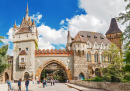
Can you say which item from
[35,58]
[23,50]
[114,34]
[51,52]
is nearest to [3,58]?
[23,50]

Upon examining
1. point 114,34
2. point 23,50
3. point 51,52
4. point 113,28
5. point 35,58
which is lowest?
point 35,58

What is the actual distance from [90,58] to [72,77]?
10625 millimetres

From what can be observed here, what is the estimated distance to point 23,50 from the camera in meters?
35.3

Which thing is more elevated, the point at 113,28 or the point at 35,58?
the point at 113,28

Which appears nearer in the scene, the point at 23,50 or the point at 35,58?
the point at 23,50

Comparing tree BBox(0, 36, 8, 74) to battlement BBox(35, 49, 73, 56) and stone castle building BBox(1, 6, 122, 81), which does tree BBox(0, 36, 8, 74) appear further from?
battlement BBox(35, 49, 73, 56)

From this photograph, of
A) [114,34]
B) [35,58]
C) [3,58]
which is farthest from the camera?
[114,34]

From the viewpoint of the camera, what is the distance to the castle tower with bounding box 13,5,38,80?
3431 cm

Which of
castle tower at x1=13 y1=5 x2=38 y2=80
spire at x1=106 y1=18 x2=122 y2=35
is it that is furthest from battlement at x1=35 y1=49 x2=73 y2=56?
spire at x1=106 y1=18 x2=122 y2=35

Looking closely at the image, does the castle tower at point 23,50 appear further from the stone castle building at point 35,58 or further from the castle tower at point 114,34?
the castle tower at point 114,34

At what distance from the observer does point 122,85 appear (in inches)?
455

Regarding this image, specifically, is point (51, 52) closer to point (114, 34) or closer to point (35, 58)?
point (35, 58)

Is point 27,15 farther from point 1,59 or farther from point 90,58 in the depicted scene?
point 90,58

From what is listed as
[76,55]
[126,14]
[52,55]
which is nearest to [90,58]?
[76,55]
